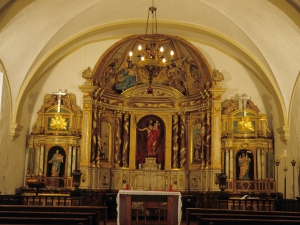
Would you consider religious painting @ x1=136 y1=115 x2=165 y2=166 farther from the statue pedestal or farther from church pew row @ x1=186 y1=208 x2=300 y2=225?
church pew row @ x1=186 y1=208 x2=300 y2=225

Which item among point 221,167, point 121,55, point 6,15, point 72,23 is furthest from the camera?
point 121,55

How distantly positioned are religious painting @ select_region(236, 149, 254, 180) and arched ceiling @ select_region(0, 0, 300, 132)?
69.2 inches

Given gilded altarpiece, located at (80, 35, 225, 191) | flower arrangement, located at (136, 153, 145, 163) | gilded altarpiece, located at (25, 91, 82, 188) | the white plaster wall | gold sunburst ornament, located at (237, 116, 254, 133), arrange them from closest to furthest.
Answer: the white plaster wall, gilded altarpiece, located at (25, 91, 82, 188), gilded altarpiece, located at (80, 35, 225, 191), gold sunburst ornament, located at (237, 116, 254, 133), flower arrangement, located at (136, 153, 145, 163)

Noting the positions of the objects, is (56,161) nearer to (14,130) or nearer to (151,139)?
(14,130)

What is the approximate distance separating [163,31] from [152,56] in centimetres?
302

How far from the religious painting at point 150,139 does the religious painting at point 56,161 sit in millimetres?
2934

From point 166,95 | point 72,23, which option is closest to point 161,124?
point 166,95

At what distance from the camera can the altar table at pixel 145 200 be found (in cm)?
1204

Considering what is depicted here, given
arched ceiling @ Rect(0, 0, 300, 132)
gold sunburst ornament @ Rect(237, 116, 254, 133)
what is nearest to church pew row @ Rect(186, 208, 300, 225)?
arched ceiling @ Rect(0, 0, 300, 132)

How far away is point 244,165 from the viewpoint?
1644 cm

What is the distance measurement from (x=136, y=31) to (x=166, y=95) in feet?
9.48

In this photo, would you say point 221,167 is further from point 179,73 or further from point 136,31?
point 136,31

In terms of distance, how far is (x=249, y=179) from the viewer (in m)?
16.3

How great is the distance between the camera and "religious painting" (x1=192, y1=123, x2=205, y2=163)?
16.8m
